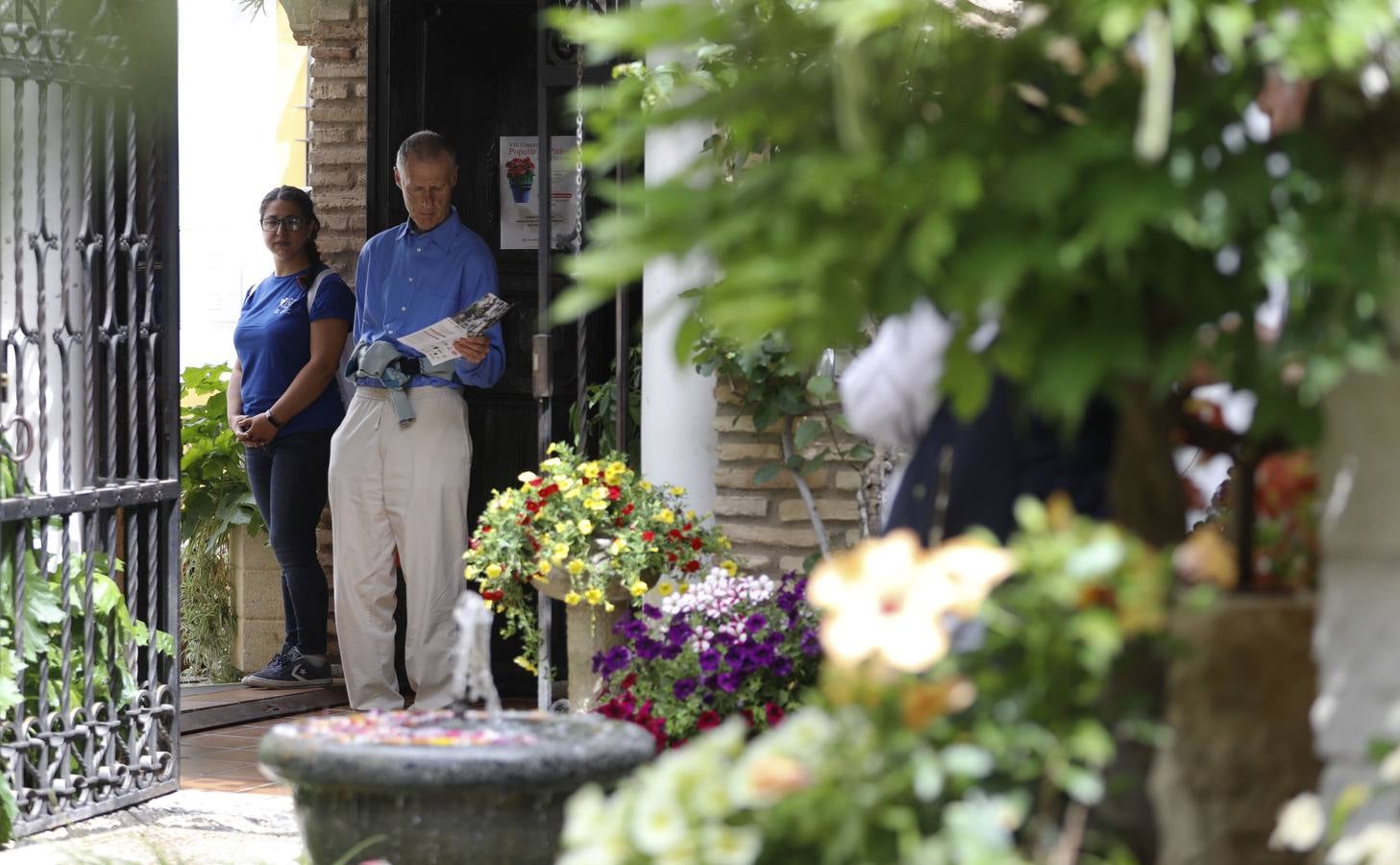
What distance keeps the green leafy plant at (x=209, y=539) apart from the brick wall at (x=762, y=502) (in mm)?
2950

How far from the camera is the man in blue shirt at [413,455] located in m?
6.31

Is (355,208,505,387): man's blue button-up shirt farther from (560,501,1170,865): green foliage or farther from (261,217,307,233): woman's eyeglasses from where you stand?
(560,501,1170,865): green foliage

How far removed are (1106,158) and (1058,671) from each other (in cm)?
51

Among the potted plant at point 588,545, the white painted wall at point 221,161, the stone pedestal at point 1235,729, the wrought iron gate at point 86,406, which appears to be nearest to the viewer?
→ the stone pedestal at point 1235,729

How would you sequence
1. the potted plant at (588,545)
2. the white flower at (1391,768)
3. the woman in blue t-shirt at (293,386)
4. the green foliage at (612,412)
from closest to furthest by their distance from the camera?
the white flower at (1391,768) → the potted plant at (588,545) → the green foliage at (612,412) → the woman in blue t-shirt at (293,386)

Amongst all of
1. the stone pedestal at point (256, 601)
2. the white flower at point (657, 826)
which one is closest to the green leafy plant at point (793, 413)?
the stone pedestal at point (256, 601)

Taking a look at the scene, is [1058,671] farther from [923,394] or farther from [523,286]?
[523,286]

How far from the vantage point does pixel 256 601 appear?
7590 mm

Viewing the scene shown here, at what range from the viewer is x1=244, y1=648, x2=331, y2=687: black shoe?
7.15m

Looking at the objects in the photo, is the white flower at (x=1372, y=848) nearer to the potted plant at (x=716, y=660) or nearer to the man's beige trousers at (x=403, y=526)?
the potted plant at (x=716, y=660)

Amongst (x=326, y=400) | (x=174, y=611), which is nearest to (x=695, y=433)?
(x=174, y=611)

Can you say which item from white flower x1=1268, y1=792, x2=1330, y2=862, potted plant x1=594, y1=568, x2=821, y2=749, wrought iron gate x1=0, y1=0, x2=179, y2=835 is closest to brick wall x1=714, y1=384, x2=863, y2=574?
potted plant x1=594, y1=568, x2=821, y2=749

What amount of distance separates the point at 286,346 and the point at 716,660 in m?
3.15

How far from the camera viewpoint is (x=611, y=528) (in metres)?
5.05
